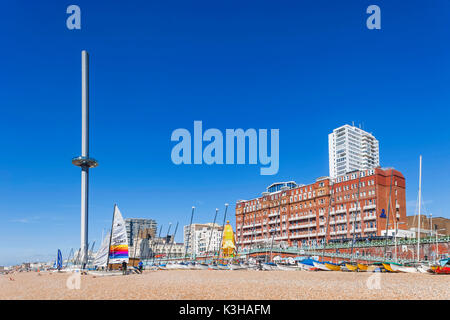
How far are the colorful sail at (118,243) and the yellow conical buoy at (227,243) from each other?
44.7 meters

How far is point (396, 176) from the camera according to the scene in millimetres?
105125

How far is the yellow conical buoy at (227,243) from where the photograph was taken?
94.8 metres

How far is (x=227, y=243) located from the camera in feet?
312

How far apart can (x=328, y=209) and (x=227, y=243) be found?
32.1 m

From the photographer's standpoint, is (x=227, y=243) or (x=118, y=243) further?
(x=227, y=243)

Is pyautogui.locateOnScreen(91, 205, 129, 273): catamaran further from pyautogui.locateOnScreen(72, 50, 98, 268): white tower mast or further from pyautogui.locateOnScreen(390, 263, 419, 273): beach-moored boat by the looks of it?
pyautogui.locateOnScreen(72, 50, 98, 268): white tower mast

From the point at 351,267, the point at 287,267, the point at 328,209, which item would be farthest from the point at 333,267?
the point at 328,209

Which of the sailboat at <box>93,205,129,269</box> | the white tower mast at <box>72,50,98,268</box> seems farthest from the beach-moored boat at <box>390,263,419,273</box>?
the white tower mast at <box>72,50,98,268</box>

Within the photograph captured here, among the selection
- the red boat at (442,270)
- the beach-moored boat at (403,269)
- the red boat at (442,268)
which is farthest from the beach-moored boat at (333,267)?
the red boat at (442,270)

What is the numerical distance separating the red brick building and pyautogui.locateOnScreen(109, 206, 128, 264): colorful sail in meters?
41.8

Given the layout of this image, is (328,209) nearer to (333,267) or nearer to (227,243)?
(227,243)

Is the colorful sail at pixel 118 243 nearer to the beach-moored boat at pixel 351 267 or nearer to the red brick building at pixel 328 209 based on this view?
the beach-moored boat at pixel 351 267
